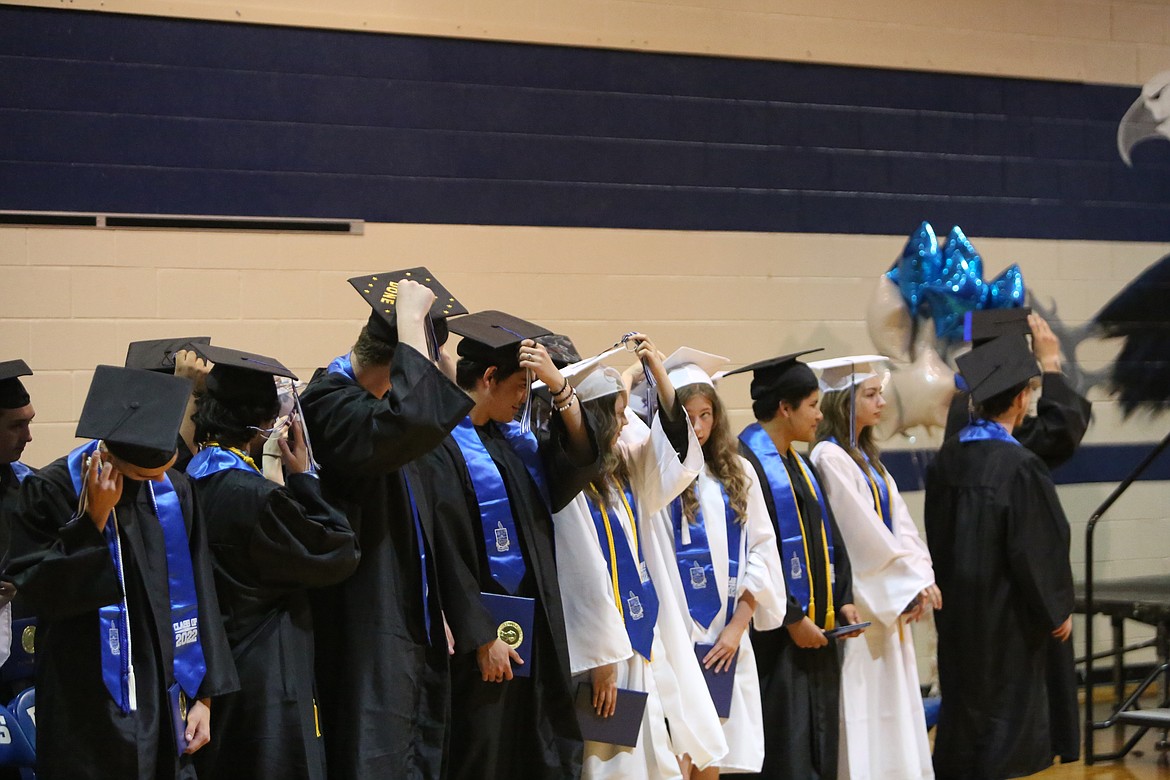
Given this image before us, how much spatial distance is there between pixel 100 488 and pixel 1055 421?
13.1ft

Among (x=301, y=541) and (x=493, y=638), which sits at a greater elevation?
(x=301, y=541)

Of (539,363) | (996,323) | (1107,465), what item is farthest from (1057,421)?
(539,363)

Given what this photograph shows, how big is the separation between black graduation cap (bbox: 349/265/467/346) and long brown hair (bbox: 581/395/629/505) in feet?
1.56

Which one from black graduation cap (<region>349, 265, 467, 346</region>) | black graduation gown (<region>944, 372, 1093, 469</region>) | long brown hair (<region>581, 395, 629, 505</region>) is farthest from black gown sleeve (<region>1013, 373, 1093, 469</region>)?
black graduation cap (<region>349, 265, 467, 346</region>)

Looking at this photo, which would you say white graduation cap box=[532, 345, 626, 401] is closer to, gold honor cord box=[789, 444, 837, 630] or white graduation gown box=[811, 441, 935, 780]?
gold honor cord box=[789, 444, 837, 630]

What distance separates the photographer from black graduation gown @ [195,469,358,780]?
2955mm

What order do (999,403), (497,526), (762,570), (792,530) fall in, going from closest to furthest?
(497,526), (762,570), (792,530), (999,403)

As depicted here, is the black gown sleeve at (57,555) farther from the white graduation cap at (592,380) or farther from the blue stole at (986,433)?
the blue stole at (986,433)

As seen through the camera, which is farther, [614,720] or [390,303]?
[614,720]

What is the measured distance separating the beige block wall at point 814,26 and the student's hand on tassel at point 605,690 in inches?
133

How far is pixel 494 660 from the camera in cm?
332

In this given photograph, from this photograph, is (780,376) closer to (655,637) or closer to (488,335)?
(655,637)

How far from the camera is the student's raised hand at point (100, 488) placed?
271 cm

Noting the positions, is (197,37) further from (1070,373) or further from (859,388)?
(1070,373)
